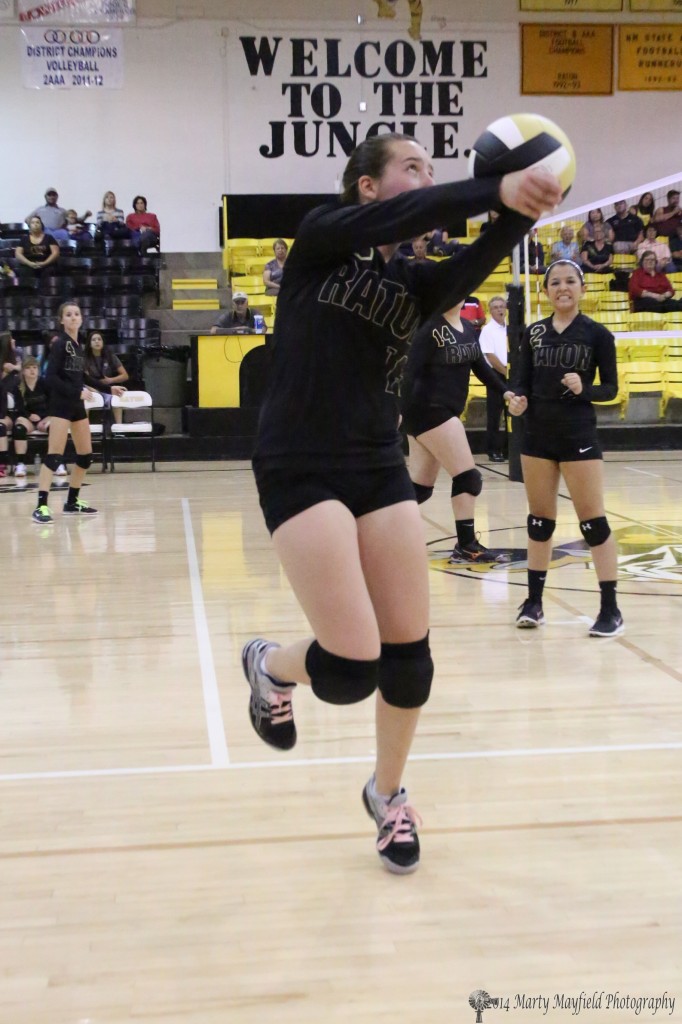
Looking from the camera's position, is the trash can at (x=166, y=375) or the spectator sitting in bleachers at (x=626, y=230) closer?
the trash can at (x=166, y=375)

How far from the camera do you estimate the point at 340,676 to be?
2.57 m

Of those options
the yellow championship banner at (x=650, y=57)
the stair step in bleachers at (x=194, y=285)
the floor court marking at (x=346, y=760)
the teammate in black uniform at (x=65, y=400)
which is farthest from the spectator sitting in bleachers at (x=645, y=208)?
the floor court marking at (x=346, y=760)

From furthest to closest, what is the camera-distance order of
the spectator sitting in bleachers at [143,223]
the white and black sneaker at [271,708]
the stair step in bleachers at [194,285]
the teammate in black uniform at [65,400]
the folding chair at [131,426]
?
the stair step in bleachers at [194,285] → the spectator sitting in bleachers at [143,223] → the folding chair at [131,426] → the teammate in black uniform at [65,400] → the white and black sneaker at [271,708]

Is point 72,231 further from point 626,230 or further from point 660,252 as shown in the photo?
point 660,252

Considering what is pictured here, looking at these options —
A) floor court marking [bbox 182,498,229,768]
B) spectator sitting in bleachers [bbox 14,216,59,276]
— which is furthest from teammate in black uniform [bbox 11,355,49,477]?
floor court marking [bbox 182,498,229,768]

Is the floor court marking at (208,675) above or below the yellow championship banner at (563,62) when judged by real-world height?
below

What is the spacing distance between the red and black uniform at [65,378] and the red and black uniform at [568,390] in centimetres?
477

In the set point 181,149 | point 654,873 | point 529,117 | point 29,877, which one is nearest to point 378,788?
point 654,873

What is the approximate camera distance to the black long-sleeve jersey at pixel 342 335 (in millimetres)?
2486

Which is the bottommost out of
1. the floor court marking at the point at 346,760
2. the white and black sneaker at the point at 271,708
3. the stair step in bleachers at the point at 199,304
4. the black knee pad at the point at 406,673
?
the floor court marking at the point at 346,760

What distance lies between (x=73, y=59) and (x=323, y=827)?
55.3 feet

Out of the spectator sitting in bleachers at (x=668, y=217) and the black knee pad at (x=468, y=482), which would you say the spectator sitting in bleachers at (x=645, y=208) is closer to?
the spectator sitting in bleachers at (x=668, y=217)

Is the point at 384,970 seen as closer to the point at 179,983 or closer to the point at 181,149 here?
the point at 179,983

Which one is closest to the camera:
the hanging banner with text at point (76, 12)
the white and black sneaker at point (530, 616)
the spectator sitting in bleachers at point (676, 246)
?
the white and black sneaker at point (530, 616)
